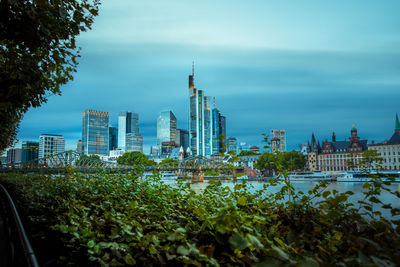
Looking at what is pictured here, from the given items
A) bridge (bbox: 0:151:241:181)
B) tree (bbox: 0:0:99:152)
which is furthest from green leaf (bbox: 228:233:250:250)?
tree (bbox: 0:0:99:152)

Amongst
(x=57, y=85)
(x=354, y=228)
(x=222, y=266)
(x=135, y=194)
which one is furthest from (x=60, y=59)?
(x=354, y=228)

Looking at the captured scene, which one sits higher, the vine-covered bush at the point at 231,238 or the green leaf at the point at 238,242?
the green leaf at the point at 238,242

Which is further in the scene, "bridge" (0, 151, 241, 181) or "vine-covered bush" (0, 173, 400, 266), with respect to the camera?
"bridge" (0, 151, 241, 181)

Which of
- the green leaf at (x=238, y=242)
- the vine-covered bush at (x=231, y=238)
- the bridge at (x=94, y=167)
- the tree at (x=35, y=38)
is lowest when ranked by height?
the bridge at (x=94, y=167)

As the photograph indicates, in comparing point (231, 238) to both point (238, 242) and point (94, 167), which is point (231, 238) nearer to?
point (238, 242)

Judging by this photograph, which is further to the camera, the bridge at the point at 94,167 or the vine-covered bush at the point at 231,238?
the bridge at the point at 94,167

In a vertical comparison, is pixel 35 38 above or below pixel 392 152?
above

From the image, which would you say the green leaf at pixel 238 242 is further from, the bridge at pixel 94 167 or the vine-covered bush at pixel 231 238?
the bridge at pixel 94 167

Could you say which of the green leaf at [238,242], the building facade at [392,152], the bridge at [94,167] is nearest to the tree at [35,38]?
the bridge at [94,167]

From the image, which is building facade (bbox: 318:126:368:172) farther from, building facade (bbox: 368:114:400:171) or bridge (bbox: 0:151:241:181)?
bridge (bbox: 0:151:241:181)

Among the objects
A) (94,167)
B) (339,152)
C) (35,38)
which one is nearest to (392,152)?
(339,152)

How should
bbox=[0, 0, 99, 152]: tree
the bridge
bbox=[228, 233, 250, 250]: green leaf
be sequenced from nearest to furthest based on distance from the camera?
1. bbox=[228, 233, 250, 250]: green leaf
2. bbox=[0, 0, 99, 152]: tree
3. the bridge

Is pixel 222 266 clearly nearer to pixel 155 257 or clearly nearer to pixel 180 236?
pixel 180 236

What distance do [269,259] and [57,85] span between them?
686 cm
